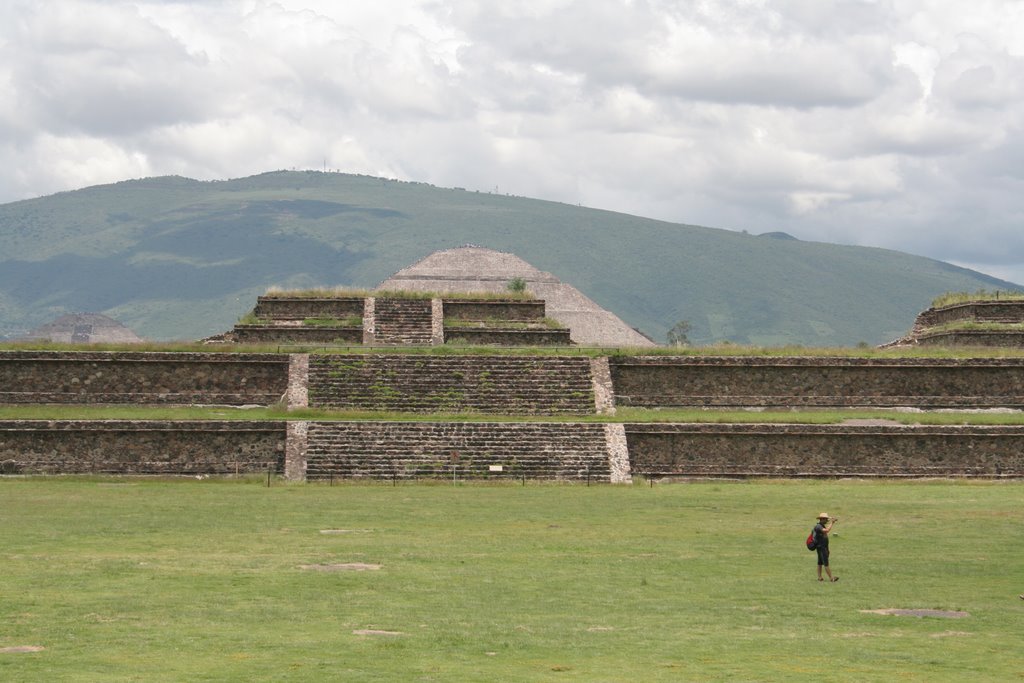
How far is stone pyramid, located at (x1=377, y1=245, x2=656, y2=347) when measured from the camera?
76188 millimetres

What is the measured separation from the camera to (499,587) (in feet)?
62.1

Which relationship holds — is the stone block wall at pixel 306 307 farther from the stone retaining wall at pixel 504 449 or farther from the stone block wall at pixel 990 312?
the stone block wall at pixel 990 312

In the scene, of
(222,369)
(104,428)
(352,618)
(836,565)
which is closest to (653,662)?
(352,618)

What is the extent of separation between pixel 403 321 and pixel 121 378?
39.3ft

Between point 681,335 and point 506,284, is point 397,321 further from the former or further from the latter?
point 681,335

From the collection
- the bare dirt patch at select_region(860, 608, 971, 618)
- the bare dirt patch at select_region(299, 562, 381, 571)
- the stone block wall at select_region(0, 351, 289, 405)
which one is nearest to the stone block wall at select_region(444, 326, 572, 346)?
the stone block wall at select_region(0, 351, 289, 405)

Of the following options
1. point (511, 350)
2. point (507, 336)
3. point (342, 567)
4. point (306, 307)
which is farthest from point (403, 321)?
point (342, 567)

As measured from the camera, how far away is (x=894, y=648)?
15.1 m

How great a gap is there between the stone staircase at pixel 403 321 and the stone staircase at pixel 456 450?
500 inches

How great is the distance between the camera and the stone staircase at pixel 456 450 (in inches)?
1326

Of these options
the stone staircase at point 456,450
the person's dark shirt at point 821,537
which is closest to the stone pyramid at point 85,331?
the stone staircase at point 456,450

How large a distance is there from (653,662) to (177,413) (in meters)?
25.8

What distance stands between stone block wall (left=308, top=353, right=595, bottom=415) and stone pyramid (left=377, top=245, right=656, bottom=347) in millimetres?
32221

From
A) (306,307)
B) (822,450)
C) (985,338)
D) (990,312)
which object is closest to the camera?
(822,450)
